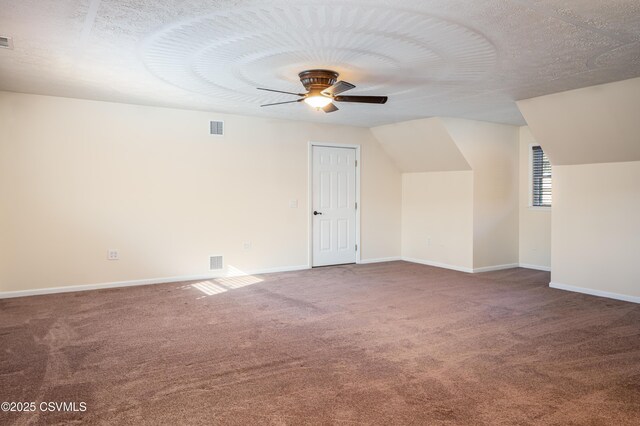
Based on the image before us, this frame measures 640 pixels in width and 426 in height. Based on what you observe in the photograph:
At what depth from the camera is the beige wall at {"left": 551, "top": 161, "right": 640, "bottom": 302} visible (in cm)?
516

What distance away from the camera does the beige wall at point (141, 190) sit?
520 cm

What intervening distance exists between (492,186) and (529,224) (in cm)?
96

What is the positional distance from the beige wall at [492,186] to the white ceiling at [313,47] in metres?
1.61

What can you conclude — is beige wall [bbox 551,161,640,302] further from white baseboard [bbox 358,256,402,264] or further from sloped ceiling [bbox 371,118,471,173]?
white baseboard [bbox 358,256,402,264]

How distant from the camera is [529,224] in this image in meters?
7.31

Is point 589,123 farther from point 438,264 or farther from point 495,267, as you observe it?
point 438,264

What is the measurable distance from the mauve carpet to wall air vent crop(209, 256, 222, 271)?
757mm

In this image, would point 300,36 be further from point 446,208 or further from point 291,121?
point 446,208

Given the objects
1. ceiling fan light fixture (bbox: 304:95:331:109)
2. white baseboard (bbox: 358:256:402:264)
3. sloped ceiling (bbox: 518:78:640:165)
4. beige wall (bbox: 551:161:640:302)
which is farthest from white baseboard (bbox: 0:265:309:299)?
sloped ceiling (bbox: 518:78:640:165)

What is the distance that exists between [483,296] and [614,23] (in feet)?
10.9

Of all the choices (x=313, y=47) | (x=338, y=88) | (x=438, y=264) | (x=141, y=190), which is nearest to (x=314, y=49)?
(x=313, y=47)

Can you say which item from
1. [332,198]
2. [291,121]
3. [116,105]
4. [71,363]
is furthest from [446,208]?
[71,363]

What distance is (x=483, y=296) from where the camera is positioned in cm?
534

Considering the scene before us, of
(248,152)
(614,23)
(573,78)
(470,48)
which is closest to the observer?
(614,23)
